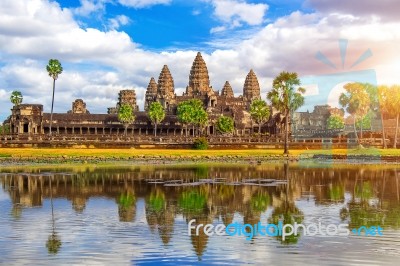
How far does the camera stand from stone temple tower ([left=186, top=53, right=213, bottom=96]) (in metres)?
194

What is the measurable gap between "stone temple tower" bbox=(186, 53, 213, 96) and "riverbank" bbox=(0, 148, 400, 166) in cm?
10213

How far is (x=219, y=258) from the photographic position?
57.1 feet

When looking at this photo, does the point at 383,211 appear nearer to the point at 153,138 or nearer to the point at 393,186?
the point at 393,186

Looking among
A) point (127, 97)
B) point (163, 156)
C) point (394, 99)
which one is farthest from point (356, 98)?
point (127, 97)

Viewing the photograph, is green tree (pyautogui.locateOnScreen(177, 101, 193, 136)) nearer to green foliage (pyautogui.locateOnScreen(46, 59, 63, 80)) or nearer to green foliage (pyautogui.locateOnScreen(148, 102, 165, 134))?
green foliage (pyautogui.locateOnScreen(148, 102, 165, 134))

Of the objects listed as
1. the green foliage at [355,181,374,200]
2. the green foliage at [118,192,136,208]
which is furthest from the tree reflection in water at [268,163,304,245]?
the green foliage at [118,192,136,208]

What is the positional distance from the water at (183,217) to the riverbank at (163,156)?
26.7 meters

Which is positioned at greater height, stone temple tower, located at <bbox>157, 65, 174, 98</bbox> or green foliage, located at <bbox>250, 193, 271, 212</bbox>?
stone temple tower, located at <bbox>157, 65, 174, 98</bbox>

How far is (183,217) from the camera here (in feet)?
83.7

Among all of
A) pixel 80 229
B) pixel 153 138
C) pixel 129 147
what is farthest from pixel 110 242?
pixel 153 138

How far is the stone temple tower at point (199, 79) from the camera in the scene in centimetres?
19362

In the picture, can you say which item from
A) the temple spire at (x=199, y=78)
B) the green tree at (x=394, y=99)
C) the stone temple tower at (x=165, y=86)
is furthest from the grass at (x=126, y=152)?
the stone temple tower at (x=165, y=86)

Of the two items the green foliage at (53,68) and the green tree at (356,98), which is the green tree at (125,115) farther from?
the green tree at (356,98)

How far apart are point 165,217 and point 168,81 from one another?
570 feet
